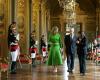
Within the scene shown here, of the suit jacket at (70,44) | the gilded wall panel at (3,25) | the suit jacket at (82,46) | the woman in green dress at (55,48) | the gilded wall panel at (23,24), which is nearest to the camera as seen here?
the suit jacket at (82,46)

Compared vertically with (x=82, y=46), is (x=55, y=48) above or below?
below

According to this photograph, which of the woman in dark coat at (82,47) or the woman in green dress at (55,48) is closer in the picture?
the woman in dark coat at (82,47)

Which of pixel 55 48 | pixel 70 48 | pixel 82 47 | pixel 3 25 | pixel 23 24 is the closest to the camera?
pixel 82 47

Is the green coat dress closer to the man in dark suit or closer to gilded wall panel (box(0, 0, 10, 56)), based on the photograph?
the man in dark suit

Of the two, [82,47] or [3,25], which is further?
[3,25]

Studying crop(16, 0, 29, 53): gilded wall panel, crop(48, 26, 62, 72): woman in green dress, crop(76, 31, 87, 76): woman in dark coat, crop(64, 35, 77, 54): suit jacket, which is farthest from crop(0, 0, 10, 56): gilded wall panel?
crop(16, 0, 29, 53): gilded wall panel

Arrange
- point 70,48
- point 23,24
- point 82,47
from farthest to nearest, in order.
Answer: point 23,24, point 70,48, point 82,47

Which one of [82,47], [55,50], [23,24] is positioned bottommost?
[55,50]

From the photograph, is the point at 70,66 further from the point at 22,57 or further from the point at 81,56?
the point at 22,57

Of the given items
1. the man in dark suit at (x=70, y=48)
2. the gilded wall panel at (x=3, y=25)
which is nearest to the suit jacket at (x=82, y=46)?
the man in dark suit at (x=70, y=48)

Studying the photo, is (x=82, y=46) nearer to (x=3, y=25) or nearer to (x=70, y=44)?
(x=70, y=44)

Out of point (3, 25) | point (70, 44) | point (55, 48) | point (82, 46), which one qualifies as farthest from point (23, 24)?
point (82, 46)

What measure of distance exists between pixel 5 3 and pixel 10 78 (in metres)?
6.79

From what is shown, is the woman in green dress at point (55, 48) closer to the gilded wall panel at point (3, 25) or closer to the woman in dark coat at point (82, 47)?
the woman in dark coat at point (82, 47)
